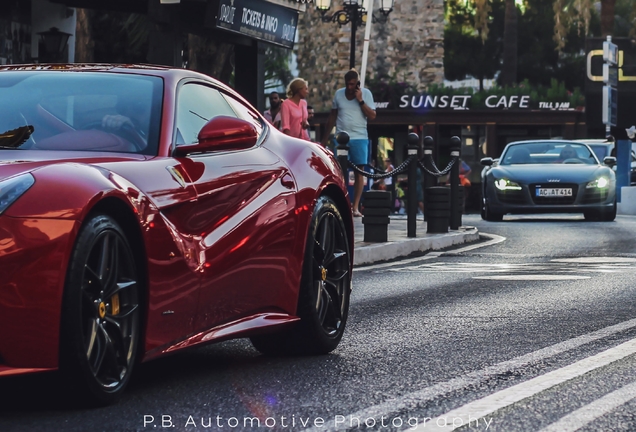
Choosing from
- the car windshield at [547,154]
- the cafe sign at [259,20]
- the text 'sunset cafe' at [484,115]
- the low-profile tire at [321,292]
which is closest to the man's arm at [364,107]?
the cafe sign at [259,20]

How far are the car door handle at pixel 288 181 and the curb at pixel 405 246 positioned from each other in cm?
605

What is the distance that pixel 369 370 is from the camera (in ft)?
18.9

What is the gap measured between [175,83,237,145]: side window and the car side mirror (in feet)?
0.55

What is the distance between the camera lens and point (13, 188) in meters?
4.42

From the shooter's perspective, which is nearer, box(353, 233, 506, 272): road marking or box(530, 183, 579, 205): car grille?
box(353, 233, 506, 272): road marking

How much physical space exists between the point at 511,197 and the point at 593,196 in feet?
4.19

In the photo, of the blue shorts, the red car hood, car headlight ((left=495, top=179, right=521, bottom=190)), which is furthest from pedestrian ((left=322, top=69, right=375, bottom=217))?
the red car hood

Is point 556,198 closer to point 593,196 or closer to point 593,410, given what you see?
point 593,196

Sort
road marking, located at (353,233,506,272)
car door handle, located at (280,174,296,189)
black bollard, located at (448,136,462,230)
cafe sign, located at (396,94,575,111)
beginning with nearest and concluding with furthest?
car door handle, located at (280,174,296,189) → road marking, located at (353,233,506,272) → black bollard, located at (448,136,462,230) → cafe sign, located at (396,94,575,111)

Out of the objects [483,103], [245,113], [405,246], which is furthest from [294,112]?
[483,103]

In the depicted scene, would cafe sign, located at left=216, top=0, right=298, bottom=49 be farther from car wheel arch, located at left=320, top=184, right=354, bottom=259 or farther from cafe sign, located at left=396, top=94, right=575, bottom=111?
cafe sign, located at left=396, top=94, right=575, bottom=111

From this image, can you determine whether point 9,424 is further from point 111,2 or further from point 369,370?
point 111,2

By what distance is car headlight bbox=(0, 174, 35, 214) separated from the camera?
171 inches

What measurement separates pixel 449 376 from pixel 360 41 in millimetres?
44711
